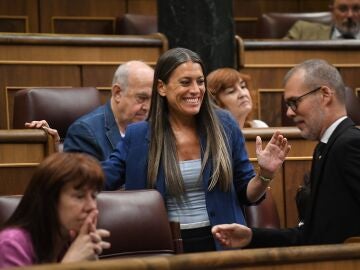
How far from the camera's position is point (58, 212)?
4.43 feet

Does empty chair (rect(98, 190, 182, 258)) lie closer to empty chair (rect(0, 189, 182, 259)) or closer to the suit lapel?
empty chair (rect(0, 189, 182, 259))

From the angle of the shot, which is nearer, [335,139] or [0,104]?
[335,139]

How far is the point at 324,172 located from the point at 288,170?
0.57 metres

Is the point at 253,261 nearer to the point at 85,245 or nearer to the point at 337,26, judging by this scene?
the point at 85,245

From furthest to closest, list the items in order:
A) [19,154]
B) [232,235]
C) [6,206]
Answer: [19,154], [232,235], [6,206]

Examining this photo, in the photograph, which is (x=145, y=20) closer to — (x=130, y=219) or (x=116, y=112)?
(x=116, y=112)

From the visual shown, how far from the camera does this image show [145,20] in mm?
3424

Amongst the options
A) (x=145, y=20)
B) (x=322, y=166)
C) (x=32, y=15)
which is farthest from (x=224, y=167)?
(x=32, y=15)

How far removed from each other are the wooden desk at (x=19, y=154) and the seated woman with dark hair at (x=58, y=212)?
28.6 inches

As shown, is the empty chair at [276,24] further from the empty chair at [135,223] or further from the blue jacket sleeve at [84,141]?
the empty chair at [135,223]

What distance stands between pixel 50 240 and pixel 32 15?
7.73 ft

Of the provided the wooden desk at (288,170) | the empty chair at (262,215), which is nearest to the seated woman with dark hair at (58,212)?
the empty chair at (262,215)

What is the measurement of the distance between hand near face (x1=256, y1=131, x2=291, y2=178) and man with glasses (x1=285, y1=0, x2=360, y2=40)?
1587 mm

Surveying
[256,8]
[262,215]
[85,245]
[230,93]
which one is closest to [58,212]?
[85,245]
